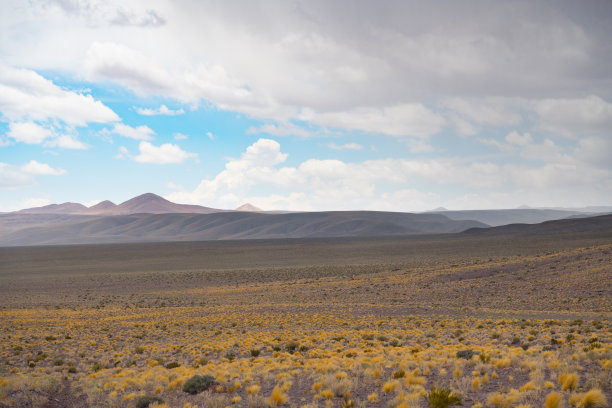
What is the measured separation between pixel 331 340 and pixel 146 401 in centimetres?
863

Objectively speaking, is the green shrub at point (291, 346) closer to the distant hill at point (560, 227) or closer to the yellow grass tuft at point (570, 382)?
the yellow grass tuft at point (570, 382)

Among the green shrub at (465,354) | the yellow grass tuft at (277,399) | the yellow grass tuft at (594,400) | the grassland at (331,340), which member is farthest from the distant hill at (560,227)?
the yellow grass tuft at (277,399)

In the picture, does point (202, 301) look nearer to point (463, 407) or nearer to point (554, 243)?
point (463, 407)

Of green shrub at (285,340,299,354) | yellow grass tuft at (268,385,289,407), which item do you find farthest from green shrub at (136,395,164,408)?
green shrub at (285,340,299,354)

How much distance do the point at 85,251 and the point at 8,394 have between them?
349ft

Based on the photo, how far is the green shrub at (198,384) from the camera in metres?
9.82

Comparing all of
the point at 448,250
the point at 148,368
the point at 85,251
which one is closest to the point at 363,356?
the point at 148,368

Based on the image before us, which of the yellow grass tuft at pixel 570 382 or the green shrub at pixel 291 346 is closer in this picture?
the yellow grass tuft at pixel 570 382

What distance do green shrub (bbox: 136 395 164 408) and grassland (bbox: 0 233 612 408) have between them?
0.21ft

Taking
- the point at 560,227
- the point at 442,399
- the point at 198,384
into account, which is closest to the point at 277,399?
the point at 198,384

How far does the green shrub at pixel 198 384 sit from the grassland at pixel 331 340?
0.36ft

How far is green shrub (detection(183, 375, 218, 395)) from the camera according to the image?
9.82 meters

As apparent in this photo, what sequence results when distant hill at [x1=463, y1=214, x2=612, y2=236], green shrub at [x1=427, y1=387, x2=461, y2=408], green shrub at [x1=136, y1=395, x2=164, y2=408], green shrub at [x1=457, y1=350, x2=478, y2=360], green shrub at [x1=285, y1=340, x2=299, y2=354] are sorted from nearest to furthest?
1. green shrub at [x1=427, y1=387, x2=461, y2=408]
2. green shrub at [x1=136, y1=395, x2=164, y2=408]
3. green shrub at [x1=457, y1=350, x2=478, y2=360]
4. green shrub at [x1=285, y1=340, x2=299, y2=354]
5. distant hill at [x1=463, y1=214, x2=612, y2=236]

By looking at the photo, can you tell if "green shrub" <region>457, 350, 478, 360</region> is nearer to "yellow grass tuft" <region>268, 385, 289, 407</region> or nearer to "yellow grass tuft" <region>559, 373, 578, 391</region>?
"yellow grass tuft" <region>559, 373, 578, 391</region>
